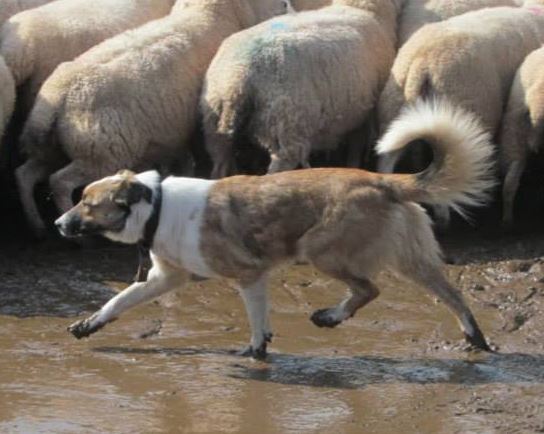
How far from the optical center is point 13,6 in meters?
10.5

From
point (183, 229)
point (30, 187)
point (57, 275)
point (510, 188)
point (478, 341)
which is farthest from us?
point (510, 188)

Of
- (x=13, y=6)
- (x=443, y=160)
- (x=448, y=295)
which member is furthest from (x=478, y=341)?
(x=13, y=6)

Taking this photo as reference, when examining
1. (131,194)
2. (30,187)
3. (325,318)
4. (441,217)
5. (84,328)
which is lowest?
(441,217)

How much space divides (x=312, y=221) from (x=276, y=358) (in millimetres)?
711

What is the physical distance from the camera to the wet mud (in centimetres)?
593

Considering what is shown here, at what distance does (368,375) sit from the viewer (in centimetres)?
654

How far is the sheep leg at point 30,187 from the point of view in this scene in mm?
9109

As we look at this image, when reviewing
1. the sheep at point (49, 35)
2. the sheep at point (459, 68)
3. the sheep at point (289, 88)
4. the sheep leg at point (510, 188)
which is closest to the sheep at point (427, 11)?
the sheep at point (459, 68)

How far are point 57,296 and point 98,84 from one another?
159 cm

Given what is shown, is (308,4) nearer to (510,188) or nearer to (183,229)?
(510,188)

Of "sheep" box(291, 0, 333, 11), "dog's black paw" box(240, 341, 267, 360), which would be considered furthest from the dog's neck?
"sheep" box(291, 0, 333, 11)

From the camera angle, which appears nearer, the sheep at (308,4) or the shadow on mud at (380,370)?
the shadow on mud at (380,370)

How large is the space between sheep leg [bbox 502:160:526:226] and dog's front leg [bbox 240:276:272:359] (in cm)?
298

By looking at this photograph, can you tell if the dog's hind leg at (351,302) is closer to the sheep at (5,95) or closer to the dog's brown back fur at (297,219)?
the dog's brown back fur at (297,219)
